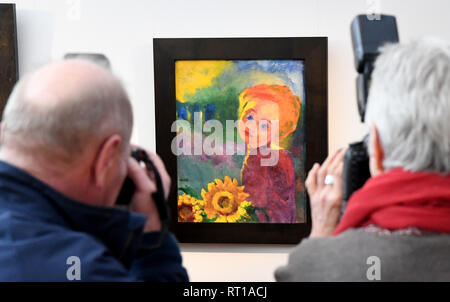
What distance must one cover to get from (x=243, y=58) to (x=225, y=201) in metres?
0.60

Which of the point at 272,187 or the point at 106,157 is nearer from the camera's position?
the point at 106,157

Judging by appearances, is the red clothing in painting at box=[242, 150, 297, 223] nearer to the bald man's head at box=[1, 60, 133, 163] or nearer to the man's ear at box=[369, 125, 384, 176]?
the man's ear at box=[369, 125, 384, 176]

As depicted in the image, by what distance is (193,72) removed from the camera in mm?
1874

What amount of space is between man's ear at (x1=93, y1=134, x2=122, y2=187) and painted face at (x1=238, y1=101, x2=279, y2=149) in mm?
1277

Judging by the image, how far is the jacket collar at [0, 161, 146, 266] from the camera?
1.90 ft

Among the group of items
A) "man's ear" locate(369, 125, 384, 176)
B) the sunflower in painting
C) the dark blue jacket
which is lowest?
the sunflower in painting

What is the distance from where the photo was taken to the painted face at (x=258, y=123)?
185cm

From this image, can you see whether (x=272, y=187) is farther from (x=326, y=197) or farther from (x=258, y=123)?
(x=326, y=197)

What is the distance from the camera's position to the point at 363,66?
0.85 metres

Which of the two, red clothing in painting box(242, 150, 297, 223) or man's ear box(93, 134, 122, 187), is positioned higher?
man's ear box(93, 134, 122, 187)

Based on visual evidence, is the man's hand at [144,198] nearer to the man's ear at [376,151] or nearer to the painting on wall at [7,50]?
the man's ear at [376,151]

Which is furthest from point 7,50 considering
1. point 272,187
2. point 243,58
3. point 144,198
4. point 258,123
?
point 144,198

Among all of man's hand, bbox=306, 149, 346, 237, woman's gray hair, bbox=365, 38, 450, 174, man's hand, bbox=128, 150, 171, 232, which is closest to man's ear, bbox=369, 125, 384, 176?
woman's gray hair, bbox=365, 38, 450, 174

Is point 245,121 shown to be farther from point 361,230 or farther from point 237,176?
point 361,230
